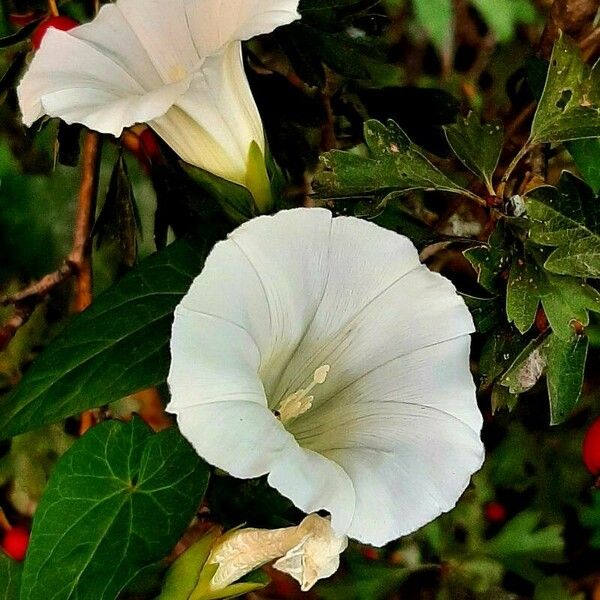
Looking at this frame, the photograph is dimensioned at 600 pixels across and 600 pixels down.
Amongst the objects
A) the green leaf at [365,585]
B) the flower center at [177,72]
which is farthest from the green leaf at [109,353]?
the green leaf at [365,585]

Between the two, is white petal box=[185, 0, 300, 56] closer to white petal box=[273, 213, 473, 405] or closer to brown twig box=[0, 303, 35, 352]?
white petal box=[273, 213, 473, 405]

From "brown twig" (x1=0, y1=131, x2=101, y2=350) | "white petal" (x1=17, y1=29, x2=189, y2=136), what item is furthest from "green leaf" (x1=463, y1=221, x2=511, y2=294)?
"brown twig" (x1=0, y1=131, x2=101, y2=350)

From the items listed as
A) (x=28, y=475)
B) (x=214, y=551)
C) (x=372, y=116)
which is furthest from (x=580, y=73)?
(x=28, y=475)

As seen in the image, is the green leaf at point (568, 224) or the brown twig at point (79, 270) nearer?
the green leaf at point (568, 224)

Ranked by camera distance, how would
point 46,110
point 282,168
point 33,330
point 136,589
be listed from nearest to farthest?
point 46,110, point 136,589, point 282,168, point 33,330

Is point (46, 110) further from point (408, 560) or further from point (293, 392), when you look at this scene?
point (408, 560)

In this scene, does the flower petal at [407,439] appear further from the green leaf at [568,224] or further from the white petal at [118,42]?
the white petal at [118,42]

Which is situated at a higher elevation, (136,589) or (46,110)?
(46,110)

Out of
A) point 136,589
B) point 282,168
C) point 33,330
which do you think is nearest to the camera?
point 136,589
